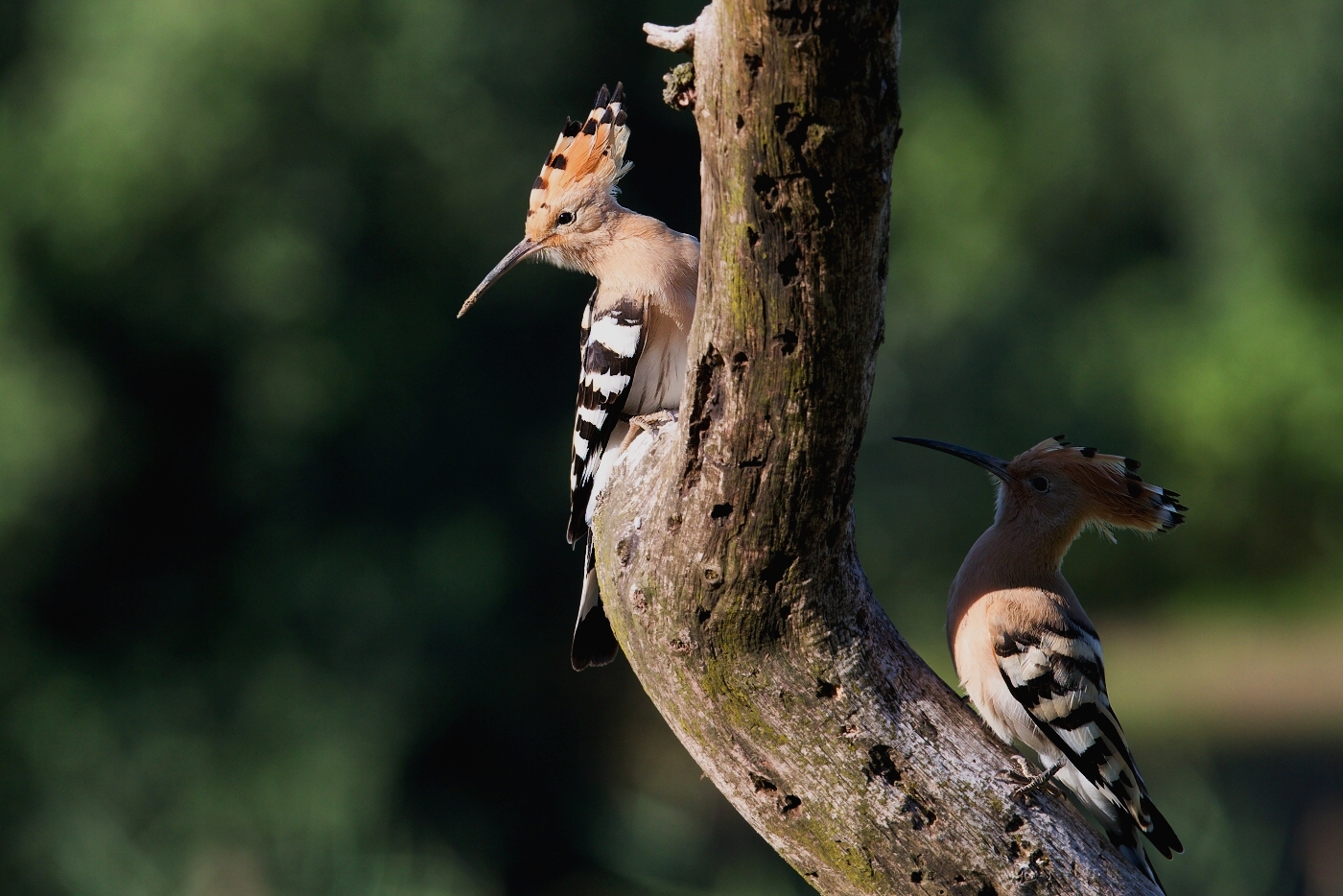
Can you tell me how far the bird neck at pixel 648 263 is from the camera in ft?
7.75

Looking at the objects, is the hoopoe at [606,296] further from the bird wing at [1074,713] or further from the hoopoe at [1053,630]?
the bird wing at [1074,713]

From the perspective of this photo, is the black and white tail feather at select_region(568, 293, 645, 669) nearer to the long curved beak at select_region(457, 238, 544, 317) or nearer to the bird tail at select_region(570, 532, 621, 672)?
the bird tail at select_region(570, 532, 621, 672)

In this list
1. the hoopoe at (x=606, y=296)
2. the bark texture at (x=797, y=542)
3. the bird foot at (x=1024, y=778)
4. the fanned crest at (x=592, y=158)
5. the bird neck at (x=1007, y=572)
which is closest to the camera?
the bark texture at (x=797, y=542)

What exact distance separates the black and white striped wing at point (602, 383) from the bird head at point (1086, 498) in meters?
0.58

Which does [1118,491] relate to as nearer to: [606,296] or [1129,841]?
Result: [1129,841]

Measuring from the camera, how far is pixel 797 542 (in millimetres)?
1554

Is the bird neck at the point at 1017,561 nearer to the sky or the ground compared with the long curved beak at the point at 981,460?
nearer to the ground

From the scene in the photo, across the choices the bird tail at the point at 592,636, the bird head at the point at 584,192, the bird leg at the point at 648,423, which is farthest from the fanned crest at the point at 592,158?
the bird tail at the point at 592,636

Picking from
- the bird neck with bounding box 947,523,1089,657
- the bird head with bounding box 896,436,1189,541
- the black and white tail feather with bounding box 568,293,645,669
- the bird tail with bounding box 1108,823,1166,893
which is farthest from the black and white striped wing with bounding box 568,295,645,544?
the bird tail with bounding box 1108,823,1166,893

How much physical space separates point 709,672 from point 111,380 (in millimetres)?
3875

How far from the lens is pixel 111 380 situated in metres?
4.74

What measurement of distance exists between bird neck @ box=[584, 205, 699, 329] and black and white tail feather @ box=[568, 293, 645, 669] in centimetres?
6

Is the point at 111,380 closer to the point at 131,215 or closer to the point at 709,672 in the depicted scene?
the point at 131,215

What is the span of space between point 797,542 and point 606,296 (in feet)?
3.41
